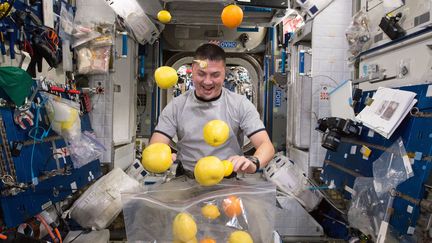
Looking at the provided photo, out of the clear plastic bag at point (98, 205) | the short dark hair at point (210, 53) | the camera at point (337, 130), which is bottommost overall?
the clear plastic bag at point (98, 205)

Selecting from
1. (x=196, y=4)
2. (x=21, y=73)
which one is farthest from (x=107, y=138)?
(x=196, y=4)

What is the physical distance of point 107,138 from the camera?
3723mm

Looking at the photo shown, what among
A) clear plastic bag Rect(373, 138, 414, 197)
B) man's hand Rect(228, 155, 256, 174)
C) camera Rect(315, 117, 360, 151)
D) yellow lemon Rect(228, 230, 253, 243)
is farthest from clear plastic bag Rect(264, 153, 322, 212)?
yellow lemon Rect(228, 230, 253, 243)

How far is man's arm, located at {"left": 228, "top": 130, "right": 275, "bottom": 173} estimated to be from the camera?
159 cm

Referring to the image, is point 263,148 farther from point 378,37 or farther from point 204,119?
point 378,37

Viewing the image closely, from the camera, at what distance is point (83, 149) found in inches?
121

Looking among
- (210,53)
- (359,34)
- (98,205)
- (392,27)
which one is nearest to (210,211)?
(210,53)

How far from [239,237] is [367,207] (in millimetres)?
1427

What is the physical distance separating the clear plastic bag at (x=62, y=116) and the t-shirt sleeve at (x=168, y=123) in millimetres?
945

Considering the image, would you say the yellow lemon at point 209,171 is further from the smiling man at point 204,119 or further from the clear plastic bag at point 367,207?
the clear plastic bag at point 367,207

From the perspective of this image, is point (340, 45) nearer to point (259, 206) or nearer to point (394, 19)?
point (394, 19)

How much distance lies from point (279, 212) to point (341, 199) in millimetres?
926

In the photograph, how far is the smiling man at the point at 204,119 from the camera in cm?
220

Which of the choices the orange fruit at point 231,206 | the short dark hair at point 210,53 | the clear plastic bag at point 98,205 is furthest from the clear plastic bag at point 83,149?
the orange fruit at point 231,206
